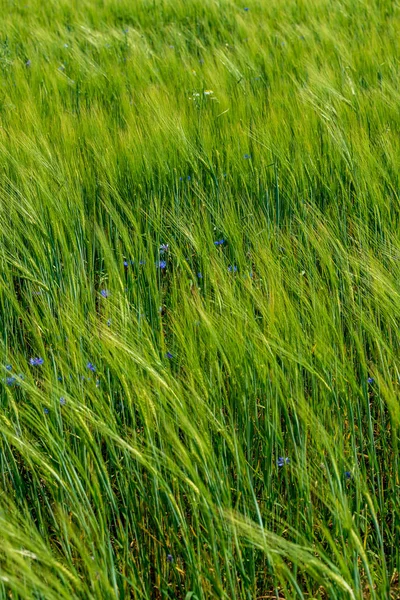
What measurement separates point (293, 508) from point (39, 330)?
57cm

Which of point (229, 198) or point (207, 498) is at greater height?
point (229, 198)

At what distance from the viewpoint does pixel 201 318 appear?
1.44 metres

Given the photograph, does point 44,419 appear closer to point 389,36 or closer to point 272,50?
point 272,50

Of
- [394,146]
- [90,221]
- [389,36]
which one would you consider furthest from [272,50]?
[90,221]

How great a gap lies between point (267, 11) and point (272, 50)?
36.0 inches

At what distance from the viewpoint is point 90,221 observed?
7.09ft

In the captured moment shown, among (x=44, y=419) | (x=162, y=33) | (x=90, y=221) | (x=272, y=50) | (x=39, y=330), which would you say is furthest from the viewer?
(x=162, y=33)

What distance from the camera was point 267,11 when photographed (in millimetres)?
4234

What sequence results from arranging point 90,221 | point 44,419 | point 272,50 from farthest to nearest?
point 272,50 < point 90,221 < point 44,419

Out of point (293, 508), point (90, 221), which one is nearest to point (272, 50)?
point (90, 221)

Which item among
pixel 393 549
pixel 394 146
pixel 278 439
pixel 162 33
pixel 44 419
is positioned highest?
pixel 162 33

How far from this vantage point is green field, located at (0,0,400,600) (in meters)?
1.22

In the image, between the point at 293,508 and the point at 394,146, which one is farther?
the point at 394,146

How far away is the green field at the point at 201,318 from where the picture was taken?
1.22 m
